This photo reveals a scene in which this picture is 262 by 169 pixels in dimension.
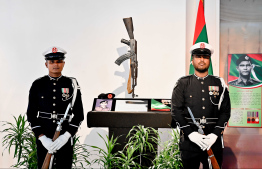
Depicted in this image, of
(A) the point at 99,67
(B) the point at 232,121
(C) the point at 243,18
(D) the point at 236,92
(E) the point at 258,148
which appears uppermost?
(C) the point at 243,18

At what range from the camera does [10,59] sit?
4484mm

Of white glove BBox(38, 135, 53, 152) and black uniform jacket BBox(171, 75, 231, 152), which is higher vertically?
black uniform jacket BBox(171, 75, 231, 152)

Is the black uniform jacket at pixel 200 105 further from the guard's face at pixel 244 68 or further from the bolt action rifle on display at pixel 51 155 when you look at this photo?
the guard's face at pixel 244 68

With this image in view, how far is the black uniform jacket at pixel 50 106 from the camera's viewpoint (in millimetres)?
2850

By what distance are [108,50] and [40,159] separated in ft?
6.45

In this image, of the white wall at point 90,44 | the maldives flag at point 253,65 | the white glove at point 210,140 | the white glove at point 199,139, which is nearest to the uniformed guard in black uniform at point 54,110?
the white glove at point 199,139

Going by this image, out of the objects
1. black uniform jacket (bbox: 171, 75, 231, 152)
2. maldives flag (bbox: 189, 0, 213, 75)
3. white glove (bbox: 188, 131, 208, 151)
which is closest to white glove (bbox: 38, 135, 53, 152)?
black uniform jacket (bbox: 171, 75, 231, 152)

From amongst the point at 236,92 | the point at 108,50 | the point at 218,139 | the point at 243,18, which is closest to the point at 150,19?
the point at 108,50

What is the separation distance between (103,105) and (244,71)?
6.28ft

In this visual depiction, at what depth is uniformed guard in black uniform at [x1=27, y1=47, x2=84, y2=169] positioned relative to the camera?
2.81 metres

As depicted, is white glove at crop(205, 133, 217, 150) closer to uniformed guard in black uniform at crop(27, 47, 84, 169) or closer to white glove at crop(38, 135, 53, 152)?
uniformed guard in black uniform at crop(27, 47, 84, 169)

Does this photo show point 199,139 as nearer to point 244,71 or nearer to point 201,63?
point 201,63

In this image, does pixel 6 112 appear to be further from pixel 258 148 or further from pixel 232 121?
pixel 258 148

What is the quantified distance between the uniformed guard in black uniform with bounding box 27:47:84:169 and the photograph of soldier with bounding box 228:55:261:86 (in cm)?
220
